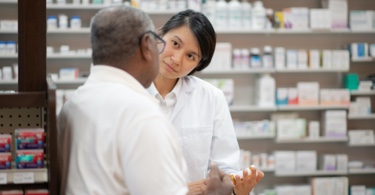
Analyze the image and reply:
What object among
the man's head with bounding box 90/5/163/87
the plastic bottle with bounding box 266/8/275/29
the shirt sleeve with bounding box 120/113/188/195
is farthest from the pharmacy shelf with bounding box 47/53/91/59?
the shirt sleeve with bounding box 120/113/188/195

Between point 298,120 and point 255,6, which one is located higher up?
point 255,6

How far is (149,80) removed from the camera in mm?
1879

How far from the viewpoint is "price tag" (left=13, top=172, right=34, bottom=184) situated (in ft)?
6.25

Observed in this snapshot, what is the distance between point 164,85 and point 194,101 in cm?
17

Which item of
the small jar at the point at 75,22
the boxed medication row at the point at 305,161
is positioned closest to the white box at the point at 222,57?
the boxed medication row at the point at 305,161

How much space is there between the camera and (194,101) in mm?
2984

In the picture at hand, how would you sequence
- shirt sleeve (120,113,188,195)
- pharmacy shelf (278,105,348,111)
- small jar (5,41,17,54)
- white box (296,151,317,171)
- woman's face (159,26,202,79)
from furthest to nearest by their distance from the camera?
white box (296,151,317,171) < pharmacy shelf (278,105,348,111) < small jar (5,41,17,54) < woman's face (159,26,202,79) < shirt sleeve (120,113,188,195)

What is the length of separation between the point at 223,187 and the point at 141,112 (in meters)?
0.54

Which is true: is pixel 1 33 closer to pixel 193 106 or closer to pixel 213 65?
pixel 213 65

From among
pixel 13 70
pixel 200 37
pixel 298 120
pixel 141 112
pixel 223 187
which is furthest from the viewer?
pixel 298 120

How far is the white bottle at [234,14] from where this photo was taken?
6.86 meters

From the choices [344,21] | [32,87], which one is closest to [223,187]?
[32,87]

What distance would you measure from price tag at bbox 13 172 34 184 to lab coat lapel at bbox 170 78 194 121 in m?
1.12

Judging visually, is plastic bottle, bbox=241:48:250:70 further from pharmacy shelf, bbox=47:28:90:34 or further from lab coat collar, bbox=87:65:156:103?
lab coat collar, bbox=87:65:156:103
